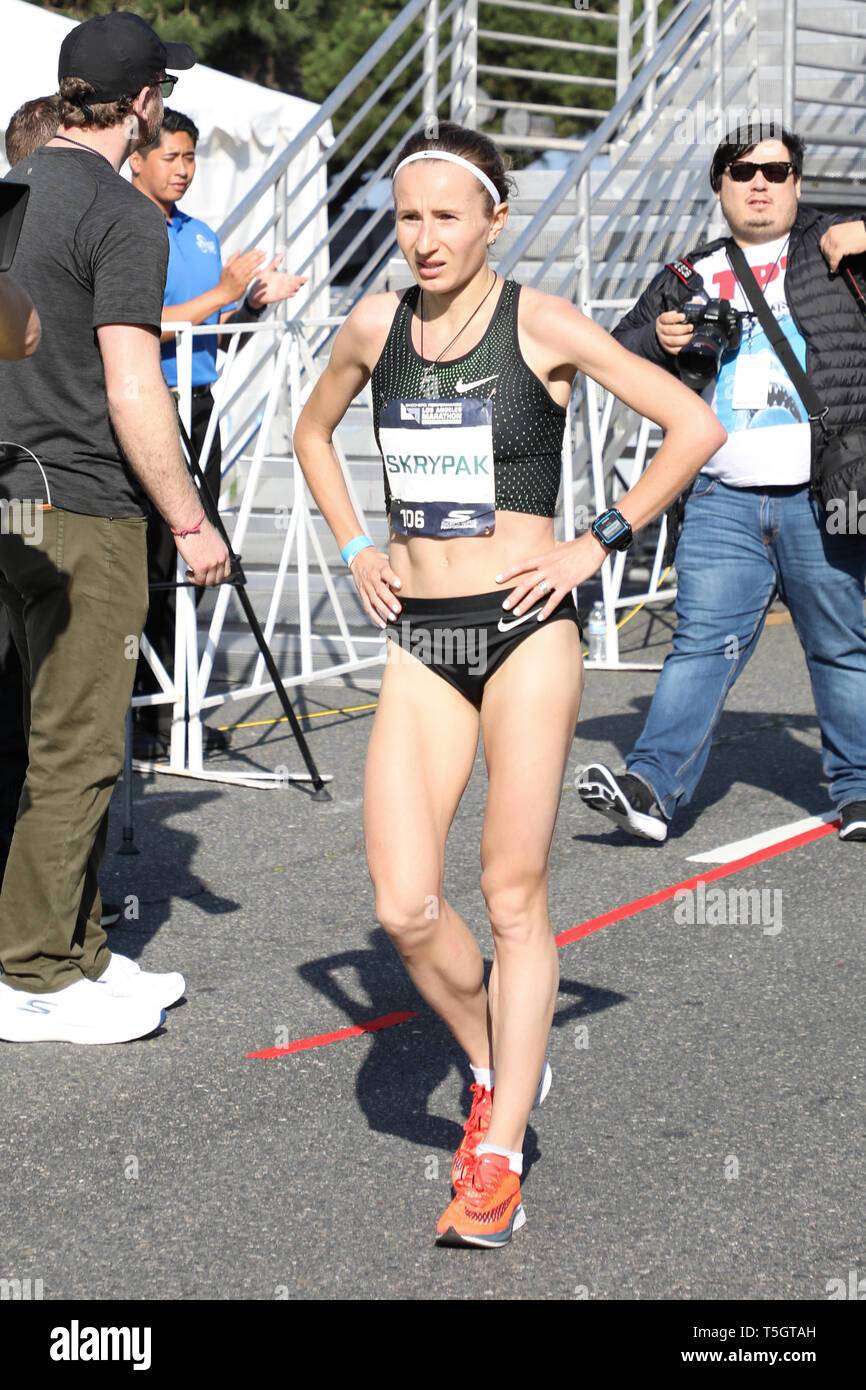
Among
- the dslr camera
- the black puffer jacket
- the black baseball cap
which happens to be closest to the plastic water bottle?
the black puffer jacket

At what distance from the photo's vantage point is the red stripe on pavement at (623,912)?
4.21m

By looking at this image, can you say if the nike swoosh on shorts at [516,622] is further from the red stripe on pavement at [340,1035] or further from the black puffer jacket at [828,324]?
the black puffer jacket at [828,324]

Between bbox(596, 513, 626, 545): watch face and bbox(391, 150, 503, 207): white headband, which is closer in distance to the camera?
bbox(391, 150, 503, 207): white headband

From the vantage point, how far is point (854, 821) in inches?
230

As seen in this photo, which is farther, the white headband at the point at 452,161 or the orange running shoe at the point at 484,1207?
the white headband at the point at 452,161

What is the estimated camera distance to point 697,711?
5.90 m

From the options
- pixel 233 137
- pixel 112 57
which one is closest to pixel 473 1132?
pixel 112 57

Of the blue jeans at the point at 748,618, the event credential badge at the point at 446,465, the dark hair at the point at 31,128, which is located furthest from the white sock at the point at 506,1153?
the dark hair at the point at 31,128

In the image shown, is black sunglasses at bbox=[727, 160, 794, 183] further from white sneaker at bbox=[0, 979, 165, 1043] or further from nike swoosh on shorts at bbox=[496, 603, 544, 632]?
white sneaker at bbox=[0, 979, 165, 1043]

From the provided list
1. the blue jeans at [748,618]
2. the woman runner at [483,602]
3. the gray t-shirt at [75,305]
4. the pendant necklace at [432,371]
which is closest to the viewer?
the woman runner at [483,602]

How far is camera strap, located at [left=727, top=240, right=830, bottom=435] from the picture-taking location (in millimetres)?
5609

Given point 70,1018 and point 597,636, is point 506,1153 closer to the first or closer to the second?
point 70,1018

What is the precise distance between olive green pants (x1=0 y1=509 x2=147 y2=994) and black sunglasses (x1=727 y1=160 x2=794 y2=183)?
251cm

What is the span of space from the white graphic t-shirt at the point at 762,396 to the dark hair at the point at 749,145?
0.26 m
